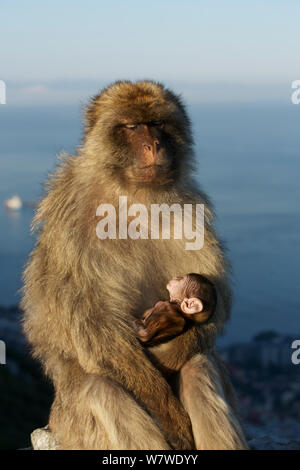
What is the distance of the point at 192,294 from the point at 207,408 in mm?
606

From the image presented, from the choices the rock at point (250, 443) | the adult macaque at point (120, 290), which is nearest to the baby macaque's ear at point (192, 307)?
the adult macaque at point (120, 290)

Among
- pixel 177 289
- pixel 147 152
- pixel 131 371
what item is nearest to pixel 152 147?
pixel 147 152

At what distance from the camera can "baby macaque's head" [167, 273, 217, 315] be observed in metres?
3.95

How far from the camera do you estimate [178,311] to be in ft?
13.0

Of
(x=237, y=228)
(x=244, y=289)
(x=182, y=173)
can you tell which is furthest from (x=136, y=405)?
(x=237, y=228)

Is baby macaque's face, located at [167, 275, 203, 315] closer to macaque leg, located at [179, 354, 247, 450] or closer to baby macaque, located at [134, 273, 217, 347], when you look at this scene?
baby macaque, located at [134, 273, 217, 347]

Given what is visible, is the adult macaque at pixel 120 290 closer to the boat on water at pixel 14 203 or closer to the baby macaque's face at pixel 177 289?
the baby macaque's face at pixel 177 289

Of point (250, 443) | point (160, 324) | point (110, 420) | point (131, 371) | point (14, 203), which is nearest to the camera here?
point (110, 420)

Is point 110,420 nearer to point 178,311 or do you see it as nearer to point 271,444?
point 178,311

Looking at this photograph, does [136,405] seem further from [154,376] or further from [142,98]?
[142,98]

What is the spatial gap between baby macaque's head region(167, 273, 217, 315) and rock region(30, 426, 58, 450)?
1.18 metres

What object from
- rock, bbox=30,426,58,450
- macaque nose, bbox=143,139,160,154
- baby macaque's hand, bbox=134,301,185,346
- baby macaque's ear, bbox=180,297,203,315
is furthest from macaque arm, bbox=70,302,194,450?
macaque nose, bbox=143,139,160,154

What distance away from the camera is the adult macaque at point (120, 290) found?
12.4ft

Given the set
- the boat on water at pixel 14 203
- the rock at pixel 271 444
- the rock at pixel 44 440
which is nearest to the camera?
the rock at pixel 44 440
